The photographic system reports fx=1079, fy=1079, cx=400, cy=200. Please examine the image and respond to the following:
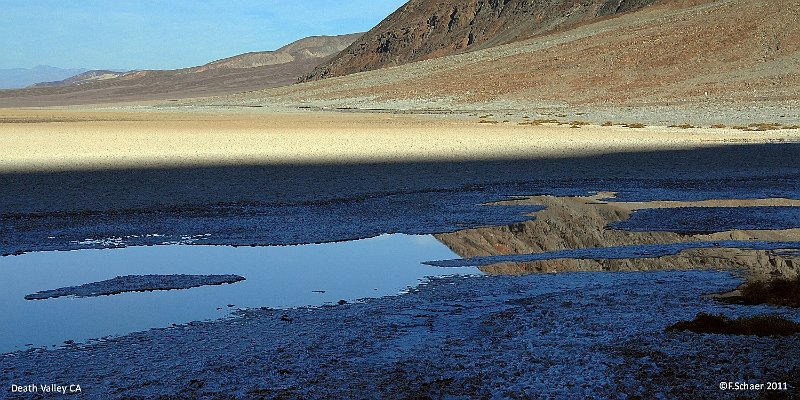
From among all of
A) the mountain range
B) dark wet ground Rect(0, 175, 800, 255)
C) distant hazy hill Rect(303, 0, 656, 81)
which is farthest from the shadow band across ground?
distant hazy hill Rect(303, 0, 656, 81)

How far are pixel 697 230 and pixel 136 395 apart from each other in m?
6.48

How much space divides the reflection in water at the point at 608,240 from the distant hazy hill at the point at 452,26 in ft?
331

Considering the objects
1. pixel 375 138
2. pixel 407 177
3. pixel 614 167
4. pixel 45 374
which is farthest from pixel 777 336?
pixel 375 138

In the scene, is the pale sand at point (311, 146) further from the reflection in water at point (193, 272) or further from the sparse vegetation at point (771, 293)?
the sparse vegetation at point (771, 293)

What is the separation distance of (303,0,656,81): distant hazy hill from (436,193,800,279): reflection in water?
10092cm

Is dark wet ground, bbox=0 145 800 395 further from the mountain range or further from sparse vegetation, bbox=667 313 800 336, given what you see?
the mountain range

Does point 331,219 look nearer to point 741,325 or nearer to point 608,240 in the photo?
point 608,240

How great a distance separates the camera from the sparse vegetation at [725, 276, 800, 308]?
636 cm

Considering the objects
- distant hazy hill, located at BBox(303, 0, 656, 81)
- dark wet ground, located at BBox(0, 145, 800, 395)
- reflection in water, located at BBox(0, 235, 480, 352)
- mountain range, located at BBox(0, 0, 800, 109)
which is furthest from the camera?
distant hazy hill, located at BBox(303, 0, 656, 81)

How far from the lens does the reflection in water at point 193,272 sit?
20.8 ft

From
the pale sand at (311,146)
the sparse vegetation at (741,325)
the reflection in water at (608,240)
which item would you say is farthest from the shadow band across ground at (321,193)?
the sparse vegetation at (741,325)

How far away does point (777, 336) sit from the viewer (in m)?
5.54

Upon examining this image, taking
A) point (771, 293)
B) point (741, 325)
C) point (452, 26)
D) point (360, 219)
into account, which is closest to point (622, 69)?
point (452, 26)

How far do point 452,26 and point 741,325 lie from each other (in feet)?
448
